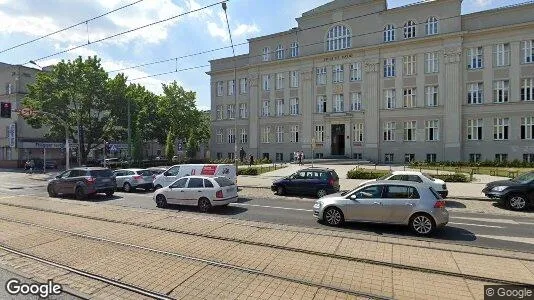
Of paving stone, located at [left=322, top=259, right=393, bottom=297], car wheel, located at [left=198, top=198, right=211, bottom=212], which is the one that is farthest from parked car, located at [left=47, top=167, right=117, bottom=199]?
paving stone, located at [left=322, top=259, right=393, bottom=297]

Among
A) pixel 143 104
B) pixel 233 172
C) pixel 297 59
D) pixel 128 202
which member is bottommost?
pixel 128 202

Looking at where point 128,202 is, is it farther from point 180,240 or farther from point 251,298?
point 251,298

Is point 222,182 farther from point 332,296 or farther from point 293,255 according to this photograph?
point 332,296

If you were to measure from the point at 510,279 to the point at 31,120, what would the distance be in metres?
48.0

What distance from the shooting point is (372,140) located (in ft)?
136

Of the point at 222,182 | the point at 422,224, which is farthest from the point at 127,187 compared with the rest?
the point at 422,224

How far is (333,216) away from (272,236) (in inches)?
100

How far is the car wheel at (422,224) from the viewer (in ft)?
31.7

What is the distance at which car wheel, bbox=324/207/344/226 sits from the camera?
35.8 ft

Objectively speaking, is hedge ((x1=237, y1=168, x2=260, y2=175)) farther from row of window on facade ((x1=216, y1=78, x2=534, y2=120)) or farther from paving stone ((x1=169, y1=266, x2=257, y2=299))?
paving stone ((x1=169, y1=266, x2=257, y2=299))

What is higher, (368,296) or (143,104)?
(143,104)

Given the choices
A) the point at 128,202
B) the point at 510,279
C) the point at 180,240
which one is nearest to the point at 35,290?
the point at 180,240

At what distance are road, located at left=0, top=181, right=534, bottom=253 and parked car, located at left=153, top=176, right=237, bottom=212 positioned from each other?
0.39m

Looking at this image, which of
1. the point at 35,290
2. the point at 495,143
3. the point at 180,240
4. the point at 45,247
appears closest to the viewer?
the point at 35,290
